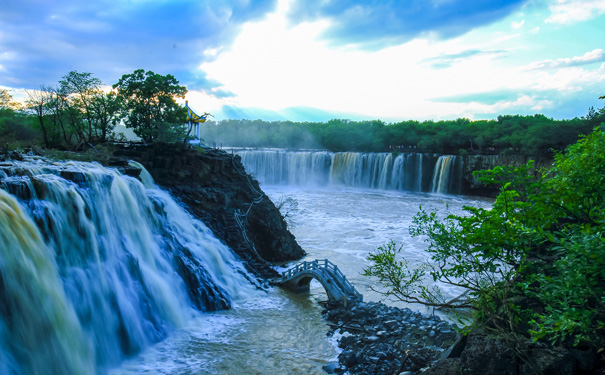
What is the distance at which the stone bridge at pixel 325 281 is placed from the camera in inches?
614

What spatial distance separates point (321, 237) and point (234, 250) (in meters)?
9.87

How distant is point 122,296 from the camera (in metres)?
12.7

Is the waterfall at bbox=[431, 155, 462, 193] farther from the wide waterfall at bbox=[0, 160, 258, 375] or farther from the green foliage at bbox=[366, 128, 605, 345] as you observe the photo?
the green foliage at bbox=[366, 128, 605, 345]

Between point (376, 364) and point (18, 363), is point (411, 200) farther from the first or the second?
point (18, 363)

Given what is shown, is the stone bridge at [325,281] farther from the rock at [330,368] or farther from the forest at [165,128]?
the forest at [165,128]

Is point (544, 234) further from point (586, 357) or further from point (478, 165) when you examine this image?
point (478, 165)

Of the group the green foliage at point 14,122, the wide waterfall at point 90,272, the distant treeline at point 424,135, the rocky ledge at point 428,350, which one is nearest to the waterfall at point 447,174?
the distant treeline at point 424,135

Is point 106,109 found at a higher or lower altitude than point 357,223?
higher

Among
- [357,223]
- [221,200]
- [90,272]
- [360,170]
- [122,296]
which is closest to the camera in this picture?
[90,272]

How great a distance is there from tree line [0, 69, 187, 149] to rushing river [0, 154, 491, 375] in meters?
10.7

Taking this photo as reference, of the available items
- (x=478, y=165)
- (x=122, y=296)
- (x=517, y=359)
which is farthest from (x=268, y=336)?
(x=478, y=165)

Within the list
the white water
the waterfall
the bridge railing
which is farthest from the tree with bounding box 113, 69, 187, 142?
the waterfall

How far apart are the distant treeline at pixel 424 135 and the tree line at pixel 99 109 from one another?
1302 centimetres

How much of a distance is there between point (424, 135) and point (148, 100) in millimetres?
57717
